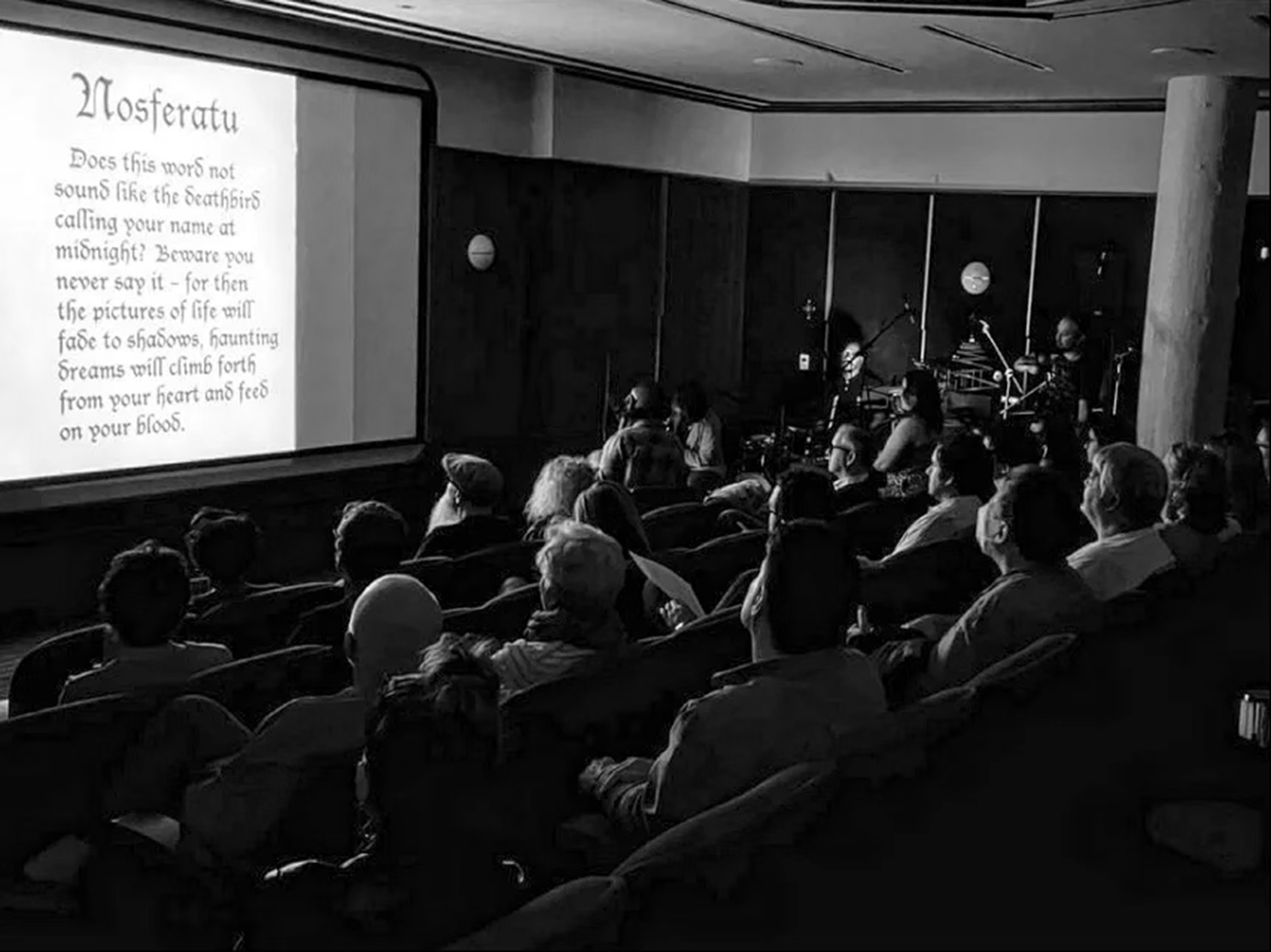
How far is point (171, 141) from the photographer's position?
21.6ft

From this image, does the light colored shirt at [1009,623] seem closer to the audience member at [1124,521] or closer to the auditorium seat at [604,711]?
the auditorium seat at [604,711]

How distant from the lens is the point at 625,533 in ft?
13.5

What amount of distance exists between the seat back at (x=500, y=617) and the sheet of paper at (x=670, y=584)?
0.29 metres

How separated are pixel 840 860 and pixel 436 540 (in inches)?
111

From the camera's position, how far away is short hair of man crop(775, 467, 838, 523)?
4.31 meters

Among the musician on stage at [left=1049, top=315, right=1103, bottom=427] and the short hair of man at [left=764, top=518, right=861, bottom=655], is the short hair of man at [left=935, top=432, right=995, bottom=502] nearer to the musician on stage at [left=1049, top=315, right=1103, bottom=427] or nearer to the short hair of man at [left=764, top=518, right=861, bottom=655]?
the short hair of man at [left=764, top=518, right=861, bottom=655]

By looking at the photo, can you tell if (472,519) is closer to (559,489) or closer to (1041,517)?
(559,489)

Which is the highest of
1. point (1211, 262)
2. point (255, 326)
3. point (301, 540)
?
point (1211, 262)

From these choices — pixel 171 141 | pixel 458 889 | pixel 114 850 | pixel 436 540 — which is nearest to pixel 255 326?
pixel 171 141

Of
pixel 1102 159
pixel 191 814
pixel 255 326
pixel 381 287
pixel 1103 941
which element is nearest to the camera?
pixel 191 814

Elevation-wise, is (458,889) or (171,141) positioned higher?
(171,141)

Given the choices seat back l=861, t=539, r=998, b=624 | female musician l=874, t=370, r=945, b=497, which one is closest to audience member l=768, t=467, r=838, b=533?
seat back l=861, t=539, r=998, b=624

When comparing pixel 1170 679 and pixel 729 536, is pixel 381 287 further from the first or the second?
pixel 1170 679

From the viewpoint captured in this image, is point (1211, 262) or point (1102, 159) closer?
point (1211, 262)
